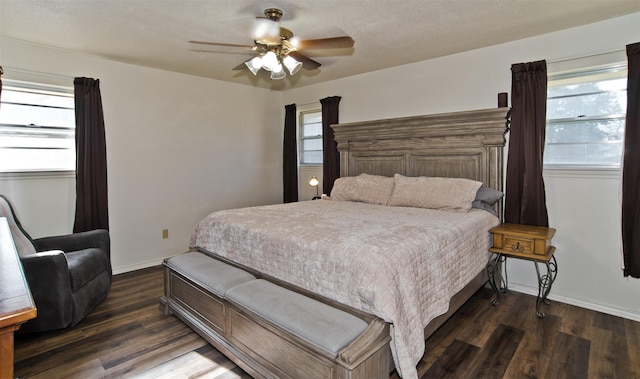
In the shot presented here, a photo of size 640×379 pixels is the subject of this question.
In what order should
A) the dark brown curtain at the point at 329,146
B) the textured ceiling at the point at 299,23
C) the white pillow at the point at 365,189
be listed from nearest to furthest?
the textured ceiling at the point at 299,23, the white pillow at the point at 365,189, the dark brown curtain at the point at 329,146

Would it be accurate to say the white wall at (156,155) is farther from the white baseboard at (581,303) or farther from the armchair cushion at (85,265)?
the white baseboard at (581,303)

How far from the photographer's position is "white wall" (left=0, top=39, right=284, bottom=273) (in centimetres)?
340

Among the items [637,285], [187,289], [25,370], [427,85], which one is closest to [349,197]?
[427,85]

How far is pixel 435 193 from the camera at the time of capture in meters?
3.22

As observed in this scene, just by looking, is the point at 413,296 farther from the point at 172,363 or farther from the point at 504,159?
the point at 504,159

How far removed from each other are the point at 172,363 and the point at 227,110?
360 cm

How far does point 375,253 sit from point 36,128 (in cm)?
371

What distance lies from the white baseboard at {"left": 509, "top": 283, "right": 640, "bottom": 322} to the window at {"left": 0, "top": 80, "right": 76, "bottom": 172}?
484 centimetres

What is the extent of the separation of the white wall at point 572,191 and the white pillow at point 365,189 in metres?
1.06

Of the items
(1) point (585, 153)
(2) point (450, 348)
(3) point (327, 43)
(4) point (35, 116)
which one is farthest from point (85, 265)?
(1) point (585, 153)

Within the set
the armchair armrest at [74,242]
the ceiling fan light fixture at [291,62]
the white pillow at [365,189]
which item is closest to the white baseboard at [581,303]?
A: the white pillow at [365,189]

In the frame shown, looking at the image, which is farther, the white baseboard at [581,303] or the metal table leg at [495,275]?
the metal table leg at [495,275]

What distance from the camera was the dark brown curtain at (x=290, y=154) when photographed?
5262mm

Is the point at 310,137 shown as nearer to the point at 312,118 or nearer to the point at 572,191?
the point at 312,118
